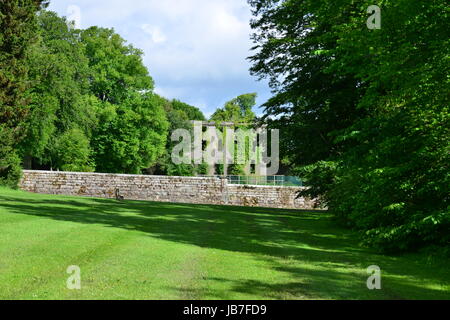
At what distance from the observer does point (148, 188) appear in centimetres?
3853

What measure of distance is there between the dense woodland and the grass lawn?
4.80ft

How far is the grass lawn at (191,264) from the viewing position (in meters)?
7.48

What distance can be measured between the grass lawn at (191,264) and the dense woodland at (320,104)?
57.6 inches

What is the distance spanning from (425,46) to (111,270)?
8586 millimetres

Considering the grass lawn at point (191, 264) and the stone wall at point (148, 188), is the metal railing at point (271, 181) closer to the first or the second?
the stone wall at point (148, 188)

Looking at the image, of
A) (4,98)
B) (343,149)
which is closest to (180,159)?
(4,98)

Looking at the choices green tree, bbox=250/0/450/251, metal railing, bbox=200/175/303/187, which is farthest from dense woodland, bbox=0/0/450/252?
metal railing, bbox=200/175/303/187

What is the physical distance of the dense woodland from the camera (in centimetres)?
1066

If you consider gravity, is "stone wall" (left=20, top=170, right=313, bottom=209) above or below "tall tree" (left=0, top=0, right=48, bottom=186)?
below

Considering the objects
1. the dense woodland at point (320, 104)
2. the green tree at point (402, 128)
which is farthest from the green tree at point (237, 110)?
the green tree at point (402, 128)

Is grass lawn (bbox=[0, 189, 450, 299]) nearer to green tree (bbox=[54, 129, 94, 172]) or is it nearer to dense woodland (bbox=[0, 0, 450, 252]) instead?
dense woodland (bbox=[0, 0, 450, 252])

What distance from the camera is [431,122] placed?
10.7 metres

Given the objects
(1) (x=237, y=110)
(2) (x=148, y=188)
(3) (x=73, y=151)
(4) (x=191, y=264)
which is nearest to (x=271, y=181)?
(2) (x=148, y=188)
